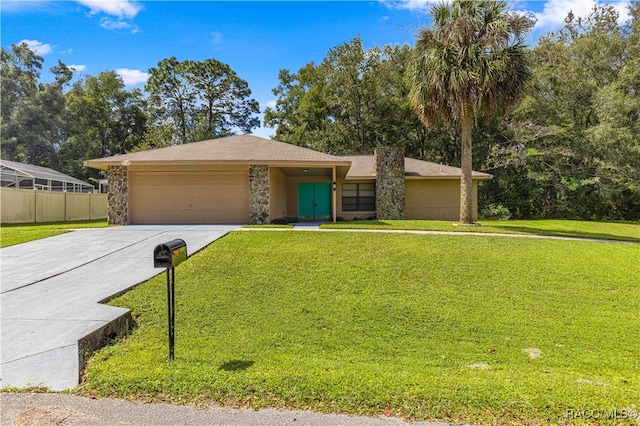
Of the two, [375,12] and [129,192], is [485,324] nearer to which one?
[375,12]

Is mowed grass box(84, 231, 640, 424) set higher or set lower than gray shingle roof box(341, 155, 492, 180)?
lower

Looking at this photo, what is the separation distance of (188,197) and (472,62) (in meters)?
11.8

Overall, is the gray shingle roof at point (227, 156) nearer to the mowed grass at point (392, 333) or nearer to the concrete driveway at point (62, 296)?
the concrete driveway at point (62, 296)

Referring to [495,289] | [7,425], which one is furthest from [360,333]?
[7,425]

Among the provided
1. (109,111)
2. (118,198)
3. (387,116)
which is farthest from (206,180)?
(109,111)

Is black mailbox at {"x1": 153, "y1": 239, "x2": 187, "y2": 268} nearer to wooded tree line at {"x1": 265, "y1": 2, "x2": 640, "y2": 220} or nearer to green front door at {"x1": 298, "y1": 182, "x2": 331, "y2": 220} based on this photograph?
green front door at {"x1": 298, "y1": 182, "x2": 331, "y2": 220}

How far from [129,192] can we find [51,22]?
19.5 ft

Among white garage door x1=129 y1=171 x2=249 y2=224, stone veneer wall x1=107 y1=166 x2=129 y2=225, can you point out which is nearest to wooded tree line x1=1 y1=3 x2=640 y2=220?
white garage door x1=129 y1=171 x2=249 y2=224

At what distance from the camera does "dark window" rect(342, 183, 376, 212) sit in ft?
59.9

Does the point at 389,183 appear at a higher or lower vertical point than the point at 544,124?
lower

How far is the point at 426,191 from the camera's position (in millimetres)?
18375

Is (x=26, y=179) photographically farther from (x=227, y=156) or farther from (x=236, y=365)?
(x=236, y=365)

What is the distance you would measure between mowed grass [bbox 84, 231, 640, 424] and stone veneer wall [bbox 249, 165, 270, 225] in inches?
189

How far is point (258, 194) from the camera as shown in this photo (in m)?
13.6
